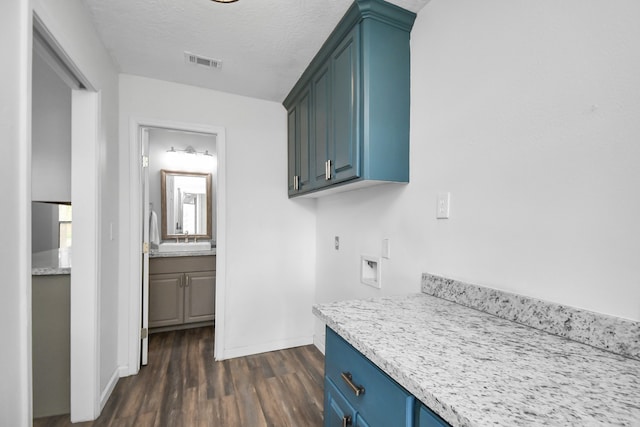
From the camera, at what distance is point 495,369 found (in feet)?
2.24

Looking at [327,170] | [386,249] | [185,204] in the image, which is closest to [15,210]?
[327,170]

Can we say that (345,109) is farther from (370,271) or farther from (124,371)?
(124,371)

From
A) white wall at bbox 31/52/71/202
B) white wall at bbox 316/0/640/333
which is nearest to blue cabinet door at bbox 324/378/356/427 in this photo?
white wall at bbox 316/0/640/333

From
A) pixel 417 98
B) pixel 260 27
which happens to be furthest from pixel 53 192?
pixel 417 98

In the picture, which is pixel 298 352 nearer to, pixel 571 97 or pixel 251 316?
pixel 251 316

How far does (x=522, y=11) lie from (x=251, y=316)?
2.68 metres

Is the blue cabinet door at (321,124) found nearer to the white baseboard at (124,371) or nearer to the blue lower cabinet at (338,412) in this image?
the blue lower cabinet at (338,412)

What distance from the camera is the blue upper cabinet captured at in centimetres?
145

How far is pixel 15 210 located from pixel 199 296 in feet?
7.78

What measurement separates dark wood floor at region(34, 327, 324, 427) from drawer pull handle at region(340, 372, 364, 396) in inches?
40.7

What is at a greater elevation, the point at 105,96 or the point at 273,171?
the point at 105,96

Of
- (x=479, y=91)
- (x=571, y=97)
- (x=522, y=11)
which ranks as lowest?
(x=571, y=97)

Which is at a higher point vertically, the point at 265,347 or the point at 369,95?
the point at 369,95

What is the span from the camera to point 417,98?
1.53m
